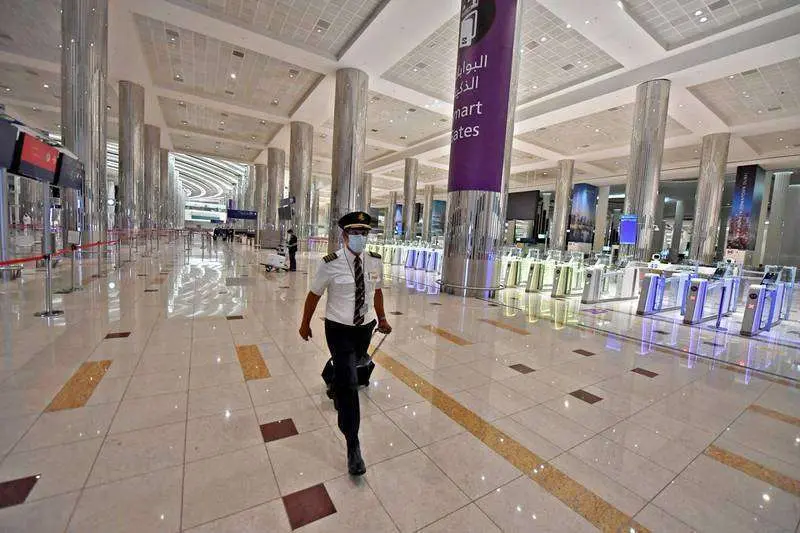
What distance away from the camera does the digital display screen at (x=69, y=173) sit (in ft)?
20.3

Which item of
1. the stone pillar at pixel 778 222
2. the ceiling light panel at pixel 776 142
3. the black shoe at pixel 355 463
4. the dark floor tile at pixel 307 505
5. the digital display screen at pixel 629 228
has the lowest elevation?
the dark floor tile at pixel 307 505

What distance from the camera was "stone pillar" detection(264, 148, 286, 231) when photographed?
2134 centimetres

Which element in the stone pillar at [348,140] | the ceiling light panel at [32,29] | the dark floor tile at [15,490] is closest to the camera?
the dark floor tile at [15,490]

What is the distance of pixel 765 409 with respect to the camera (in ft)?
9.41

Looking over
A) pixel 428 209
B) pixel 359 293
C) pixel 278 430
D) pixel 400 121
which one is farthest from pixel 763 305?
pixel 428 209

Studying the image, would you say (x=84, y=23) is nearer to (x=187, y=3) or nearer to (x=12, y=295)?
(x=187, y=3)

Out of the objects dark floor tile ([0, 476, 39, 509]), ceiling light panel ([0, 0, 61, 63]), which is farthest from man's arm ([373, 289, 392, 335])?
ceiling light panel ([0, 0, 61, 63])

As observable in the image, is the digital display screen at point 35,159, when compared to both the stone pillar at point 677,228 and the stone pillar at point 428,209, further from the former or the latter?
the stone pillar at point 677,228

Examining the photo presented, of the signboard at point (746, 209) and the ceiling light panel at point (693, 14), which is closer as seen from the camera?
the ceiling light panel at point (693, 14)

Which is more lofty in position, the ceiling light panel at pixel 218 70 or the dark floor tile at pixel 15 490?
the ceiling light panel at pixel 218 70

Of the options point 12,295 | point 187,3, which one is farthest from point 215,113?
point 12,295

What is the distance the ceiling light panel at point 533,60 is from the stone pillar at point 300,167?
20.8 feet

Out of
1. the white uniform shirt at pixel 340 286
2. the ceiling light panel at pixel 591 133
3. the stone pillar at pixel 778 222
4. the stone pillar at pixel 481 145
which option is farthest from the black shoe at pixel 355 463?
the stone pillar at pixel 778 222

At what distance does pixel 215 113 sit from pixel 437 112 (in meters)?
10.4
